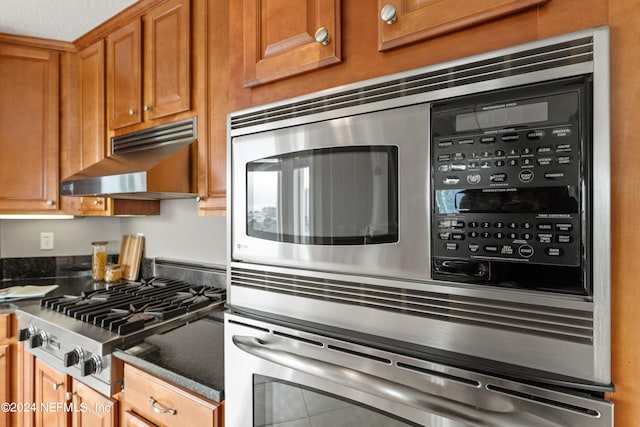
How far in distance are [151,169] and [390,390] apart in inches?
46.3

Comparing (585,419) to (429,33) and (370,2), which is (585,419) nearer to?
(429,33)

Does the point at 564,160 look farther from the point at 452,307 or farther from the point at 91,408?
the point at 91,408

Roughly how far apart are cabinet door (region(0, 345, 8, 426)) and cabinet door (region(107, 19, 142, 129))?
47.2 inches

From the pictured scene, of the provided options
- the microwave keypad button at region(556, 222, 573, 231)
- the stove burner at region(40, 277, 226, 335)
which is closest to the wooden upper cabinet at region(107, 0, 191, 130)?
the stove burner at region(40, 277, 226, 335)

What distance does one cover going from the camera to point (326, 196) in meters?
0.73

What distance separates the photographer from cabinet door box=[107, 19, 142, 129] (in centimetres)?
168

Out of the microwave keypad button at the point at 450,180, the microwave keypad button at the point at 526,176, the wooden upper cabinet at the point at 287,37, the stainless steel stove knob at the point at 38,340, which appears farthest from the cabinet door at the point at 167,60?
the microwave keypad button at the point at 526,176

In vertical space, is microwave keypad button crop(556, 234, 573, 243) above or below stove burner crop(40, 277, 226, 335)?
above

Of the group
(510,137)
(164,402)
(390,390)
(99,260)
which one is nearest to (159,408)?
(164,402)

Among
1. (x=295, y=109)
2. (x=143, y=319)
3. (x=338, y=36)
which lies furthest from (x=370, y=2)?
(x=143, y=319)

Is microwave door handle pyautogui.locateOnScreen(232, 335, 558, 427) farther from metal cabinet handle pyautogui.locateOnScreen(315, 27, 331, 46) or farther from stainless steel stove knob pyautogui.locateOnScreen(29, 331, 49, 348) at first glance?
stainless steel stove knob pyautogui.locateOnScreen(29, 331, 49, 348)

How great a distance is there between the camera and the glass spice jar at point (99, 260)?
7.45 feet

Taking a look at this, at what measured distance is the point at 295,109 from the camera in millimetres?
784

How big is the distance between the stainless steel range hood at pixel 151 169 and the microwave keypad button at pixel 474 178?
3.86 feet
